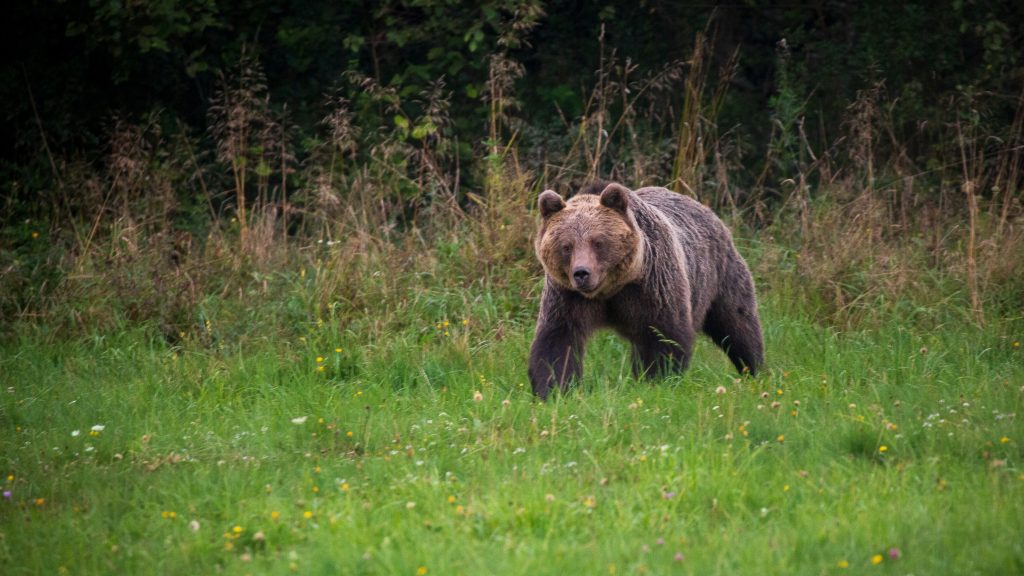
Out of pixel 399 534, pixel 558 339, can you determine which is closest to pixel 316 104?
pixel 558 339

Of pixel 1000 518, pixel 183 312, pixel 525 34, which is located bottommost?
pixel 183 312

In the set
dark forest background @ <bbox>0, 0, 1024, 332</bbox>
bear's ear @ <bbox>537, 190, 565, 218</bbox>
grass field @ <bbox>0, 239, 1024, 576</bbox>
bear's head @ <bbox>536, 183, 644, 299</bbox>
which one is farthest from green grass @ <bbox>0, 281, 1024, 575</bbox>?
dark forest background @ <bbox>0, 0, 1024, 332</bbox>

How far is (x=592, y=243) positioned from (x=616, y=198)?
0.36 meters

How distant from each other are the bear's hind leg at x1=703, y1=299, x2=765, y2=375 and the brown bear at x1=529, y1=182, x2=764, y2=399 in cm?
31

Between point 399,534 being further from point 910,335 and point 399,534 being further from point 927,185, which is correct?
point 927,185

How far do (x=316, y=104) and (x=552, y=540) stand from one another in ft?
31.3

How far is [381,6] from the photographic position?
12.0m

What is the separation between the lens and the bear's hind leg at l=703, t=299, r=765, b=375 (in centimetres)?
678

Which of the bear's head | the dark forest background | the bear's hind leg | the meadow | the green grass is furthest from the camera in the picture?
the dark forest background

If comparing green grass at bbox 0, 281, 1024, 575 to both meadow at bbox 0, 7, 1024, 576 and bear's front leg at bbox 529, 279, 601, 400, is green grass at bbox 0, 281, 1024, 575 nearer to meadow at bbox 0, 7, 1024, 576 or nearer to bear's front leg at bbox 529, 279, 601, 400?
meadow at bbox 0, 7, 1024, 576

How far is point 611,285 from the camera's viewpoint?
6.12 meters

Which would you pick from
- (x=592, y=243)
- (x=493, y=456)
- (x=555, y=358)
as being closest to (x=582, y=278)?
(x=592, y=243)

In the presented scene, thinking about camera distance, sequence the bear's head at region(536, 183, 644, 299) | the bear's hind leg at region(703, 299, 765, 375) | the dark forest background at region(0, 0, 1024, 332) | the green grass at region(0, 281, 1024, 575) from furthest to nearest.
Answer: the dark forest background at region(0, 0, 1024, 332) < the bear's hind leg at region(703, 299, 765, 375) < the bear's head at region(536, 183, 644, 299) < the green grass at region(0, 281, 1024, 575)

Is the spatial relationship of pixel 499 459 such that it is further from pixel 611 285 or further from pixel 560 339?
pixel 611 285
